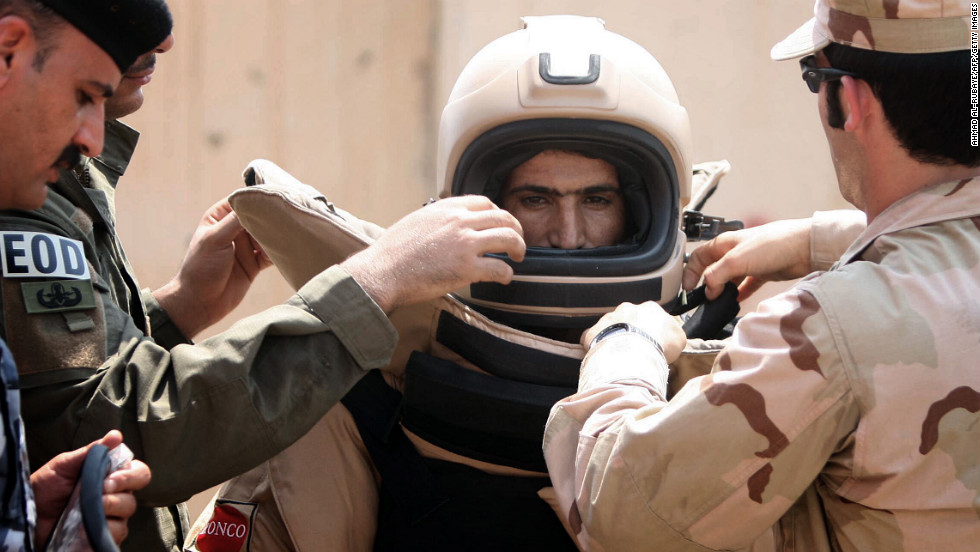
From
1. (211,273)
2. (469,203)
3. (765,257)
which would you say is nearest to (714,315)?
(765,257)

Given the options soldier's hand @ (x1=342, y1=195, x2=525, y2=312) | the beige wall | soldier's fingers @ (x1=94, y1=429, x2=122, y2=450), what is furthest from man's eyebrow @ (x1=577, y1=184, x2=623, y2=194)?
the beige wall

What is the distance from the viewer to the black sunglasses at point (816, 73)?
1314 millimetres

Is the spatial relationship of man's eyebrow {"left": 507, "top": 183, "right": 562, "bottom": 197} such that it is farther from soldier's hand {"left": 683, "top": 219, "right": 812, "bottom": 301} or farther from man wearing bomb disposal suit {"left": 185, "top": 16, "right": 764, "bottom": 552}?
soldier's hand {"left": 683, "top": 219, "right": 812, "bottom": 301}

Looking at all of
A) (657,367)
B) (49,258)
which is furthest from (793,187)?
(49,258)

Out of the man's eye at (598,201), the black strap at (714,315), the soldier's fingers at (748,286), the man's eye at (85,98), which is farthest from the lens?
the man's eye at (598,201)

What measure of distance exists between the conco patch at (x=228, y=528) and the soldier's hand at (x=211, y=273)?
53 centimetres

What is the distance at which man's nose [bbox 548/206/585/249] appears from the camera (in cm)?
196

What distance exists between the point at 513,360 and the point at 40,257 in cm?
72

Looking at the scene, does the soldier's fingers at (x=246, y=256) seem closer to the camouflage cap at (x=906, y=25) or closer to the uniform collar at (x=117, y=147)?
the uniform collar at (x=117, y=147)

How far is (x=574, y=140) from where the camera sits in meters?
1.87

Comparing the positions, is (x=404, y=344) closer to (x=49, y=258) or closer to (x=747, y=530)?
(x=49, y=258)

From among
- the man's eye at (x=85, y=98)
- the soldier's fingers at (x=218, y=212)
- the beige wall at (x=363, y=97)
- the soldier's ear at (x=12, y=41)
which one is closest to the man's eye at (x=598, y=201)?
the soldier's fingers at (x=218, y=212)

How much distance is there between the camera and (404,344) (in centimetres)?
171

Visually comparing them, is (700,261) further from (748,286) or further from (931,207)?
(931,207)
